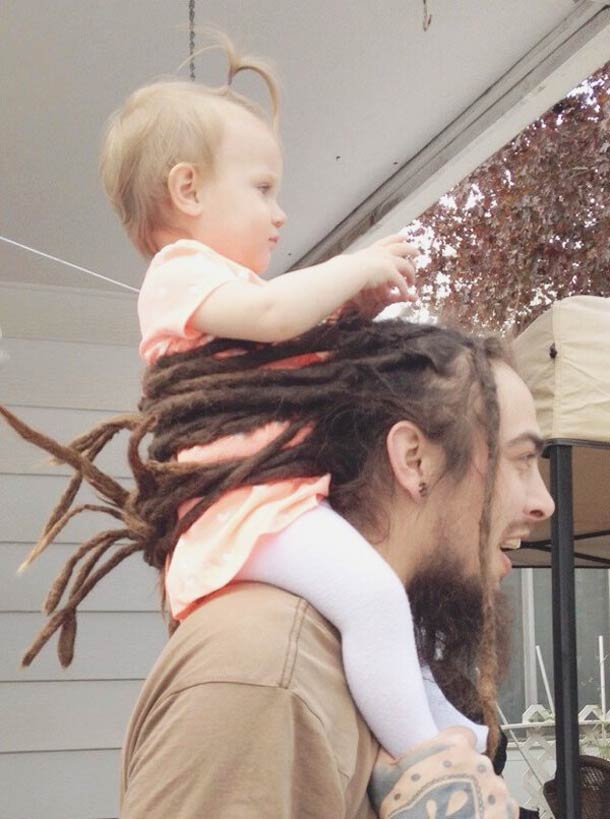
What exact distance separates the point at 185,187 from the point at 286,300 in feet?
0.83

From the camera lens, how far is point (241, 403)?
4.33 ft

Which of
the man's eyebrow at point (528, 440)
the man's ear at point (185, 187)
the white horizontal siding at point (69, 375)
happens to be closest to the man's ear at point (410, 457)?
the man's eyebrow at point (528, 440)

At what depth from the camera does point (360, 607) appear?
125cm

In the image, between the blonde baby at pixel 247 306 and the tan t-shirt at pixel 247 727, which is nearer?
the tan t-shirt at pixel 247 727

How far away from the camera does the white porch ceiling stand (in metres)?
3.21

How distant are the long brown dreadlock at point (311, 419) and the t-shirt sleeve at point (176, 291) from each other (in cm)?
3

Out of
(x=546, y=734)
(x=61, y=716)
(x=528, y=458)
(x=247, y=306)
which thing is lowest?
(x=546, y=734)

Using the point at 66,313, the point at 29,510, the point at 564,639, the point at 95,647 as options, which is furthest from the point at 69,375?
the point at 564,639

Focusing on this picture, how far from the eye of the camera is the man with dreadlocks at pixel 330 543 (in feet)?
3.67

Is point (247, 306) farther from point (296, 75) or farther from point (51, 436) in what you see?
point (51, 436)

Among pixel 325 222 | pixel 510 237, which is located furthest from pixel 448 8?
pixel 510 237

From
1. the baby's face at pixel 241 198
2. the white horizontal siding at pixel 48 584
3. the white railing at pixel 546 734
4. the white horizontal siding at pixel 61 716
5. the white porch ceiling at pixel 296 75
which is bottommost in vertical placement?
the white railing at pixel 546 734

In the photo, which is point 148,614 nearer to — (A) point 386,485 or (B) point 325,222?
(B) point 325,222

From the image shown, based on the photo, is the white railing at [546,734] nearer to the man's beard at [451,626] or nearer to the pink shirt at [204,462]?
the man's beard at [451,626]
